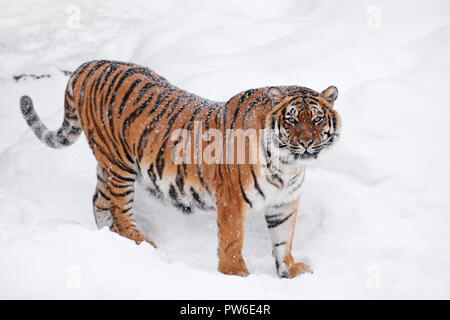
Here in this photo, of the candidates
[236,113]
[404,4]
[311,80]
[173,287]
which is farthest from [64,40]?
[173,287]

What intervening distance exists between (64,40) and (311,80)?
4.51 m

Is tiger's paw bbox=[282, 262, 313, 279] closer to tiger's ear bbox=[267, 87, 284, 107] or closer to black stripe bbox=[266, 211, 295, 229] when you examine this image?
black stripe bbox=[266, 211, 295, 229]

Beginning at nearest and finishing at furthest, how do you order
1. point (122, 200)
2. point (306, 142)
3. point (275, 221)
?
point (306, 142) < point (275, 221) < point (122, 200)

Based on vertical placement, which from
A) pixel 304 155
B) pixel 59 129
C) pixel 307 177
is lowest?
pixel 307 177

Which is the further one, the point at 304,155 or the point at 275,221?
the point at 275,221

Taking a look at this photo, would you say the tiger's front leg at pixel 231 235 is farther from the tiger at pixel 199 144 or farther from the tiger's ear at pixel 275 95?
the tiger's ear at pixel 275 95

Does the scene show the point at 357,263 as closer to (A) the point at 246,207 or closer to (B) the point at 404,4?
(A) the point at 246,207

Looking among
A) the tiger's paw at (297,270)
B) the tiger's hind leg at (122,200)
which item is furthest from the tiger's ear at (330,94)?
the tiger's hind leg at (122,200)

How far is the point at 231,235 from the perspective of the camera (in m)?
3.20

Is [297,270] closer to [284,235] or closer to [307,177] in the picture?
Answer: [284,235]

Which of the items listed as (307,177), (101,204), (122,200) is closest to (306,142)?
(307,177)

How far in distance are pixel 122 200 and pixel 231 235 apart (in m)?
1.06

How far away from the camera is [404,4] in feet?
23.0

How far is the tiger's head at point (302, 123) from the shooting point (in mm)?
2918
